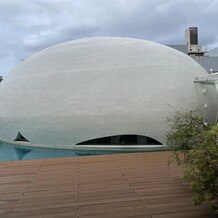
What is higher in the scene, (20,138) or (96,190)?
(96,190)

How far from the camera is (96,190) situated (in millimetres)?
6305

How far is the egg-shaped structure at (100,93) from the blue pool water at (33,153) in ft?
1.68

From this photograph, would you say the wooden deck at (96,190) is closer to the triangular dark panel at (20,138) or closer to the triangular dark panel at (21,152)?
the triangular dark panel at (21,152)

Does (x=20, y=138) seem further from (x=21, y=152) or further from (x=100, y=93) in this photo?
(x=100, y=93)

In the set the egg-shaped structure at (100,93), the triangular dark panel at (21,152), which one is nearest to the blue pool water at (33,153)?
the triangular dark panel at (21,152)

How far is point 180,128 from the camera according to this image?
5.23 m

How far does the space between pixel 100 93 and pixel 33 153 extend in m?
3.61

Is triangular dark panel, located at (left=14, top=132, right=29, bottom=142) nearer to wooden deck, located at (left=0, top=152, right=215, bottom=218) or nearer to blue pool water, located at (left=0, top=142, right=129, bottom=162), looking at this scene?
blue pool water, located at (left=0, top=142, right=129, bottom=162)

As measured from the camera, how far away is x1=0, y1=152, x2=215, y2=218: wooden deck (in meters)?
5.09

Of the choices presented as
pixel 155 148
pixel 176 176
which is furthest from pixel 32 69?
pixel 176 176

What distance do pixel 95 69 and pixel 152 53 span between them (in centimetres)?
270

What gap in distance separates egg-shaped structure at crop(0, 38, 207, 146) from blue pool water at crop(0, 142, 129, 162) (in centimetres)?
51

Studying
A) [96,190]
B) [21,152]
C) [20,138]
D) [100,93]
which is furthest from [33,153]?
[96,190]

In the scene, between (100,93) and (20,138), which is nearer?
(100,93)
